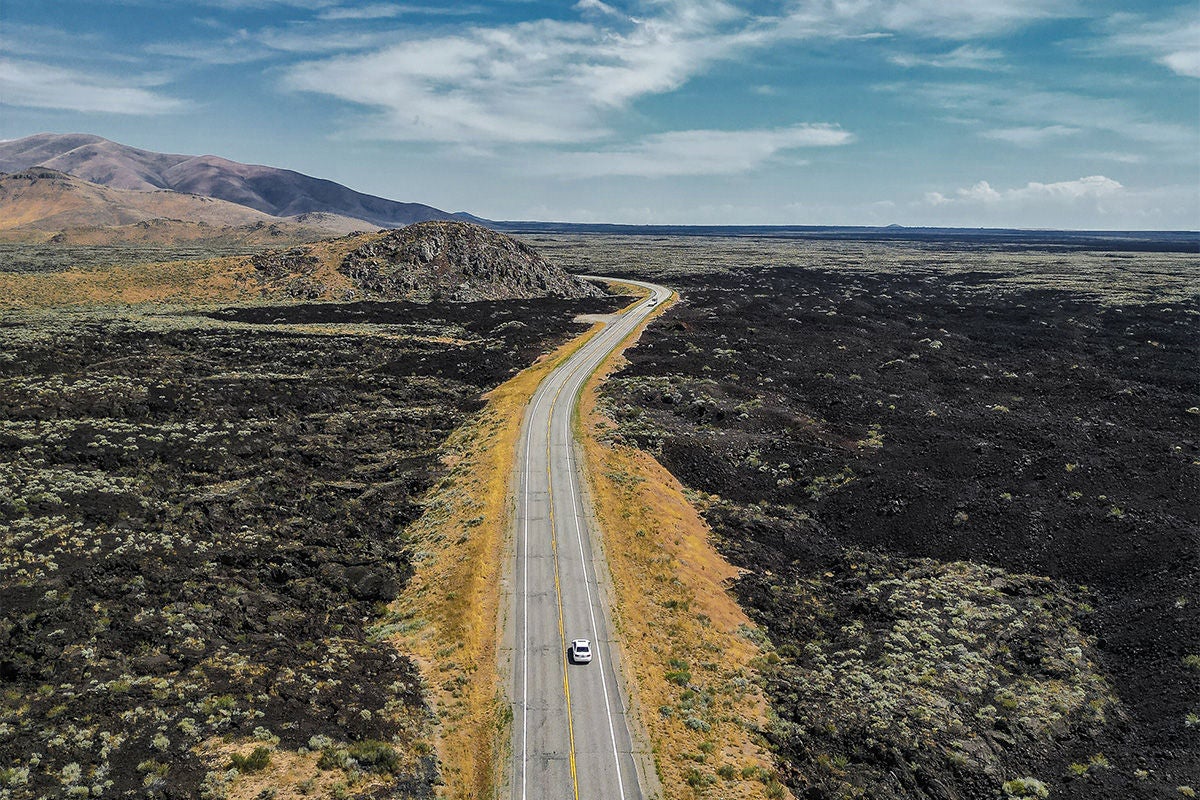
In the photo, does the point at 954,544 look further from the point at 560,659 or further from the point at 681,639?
the point at 560,659

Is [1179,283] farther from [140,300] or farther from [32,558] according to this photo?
[140,300]

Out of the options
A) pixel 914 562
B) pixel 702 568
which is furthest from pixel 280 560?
pixel 914 562

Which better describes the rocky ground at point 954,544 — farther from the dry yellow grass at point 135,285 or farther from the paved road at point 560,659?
the dry yellow grass at point 135,285

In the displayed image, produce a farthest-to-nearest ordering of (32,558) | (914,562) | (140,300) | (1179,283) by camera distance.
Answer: (1179,283)
(140,300)
(914,562)
(32,558)

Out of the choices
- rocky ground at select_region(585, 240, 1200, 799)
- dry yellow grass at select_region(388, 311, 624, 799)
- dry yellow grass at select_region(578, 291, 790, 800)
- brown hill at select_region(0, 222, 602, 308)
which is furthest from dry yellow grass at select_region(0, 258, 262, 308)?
dry yellow grass at select_region(578, 291, 790, 800)

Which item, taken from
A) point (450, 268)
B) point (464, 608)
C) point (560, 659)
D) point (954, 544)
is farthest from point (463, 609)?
point (450, 268)

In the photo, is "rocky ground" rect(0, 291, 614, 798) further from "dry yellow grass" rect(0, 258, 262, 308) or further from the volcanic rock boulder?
the volcanic rock boulder

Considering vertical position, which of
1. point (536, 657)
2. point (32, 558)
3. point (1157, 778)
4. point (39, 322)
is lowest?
point (1157, 778)
